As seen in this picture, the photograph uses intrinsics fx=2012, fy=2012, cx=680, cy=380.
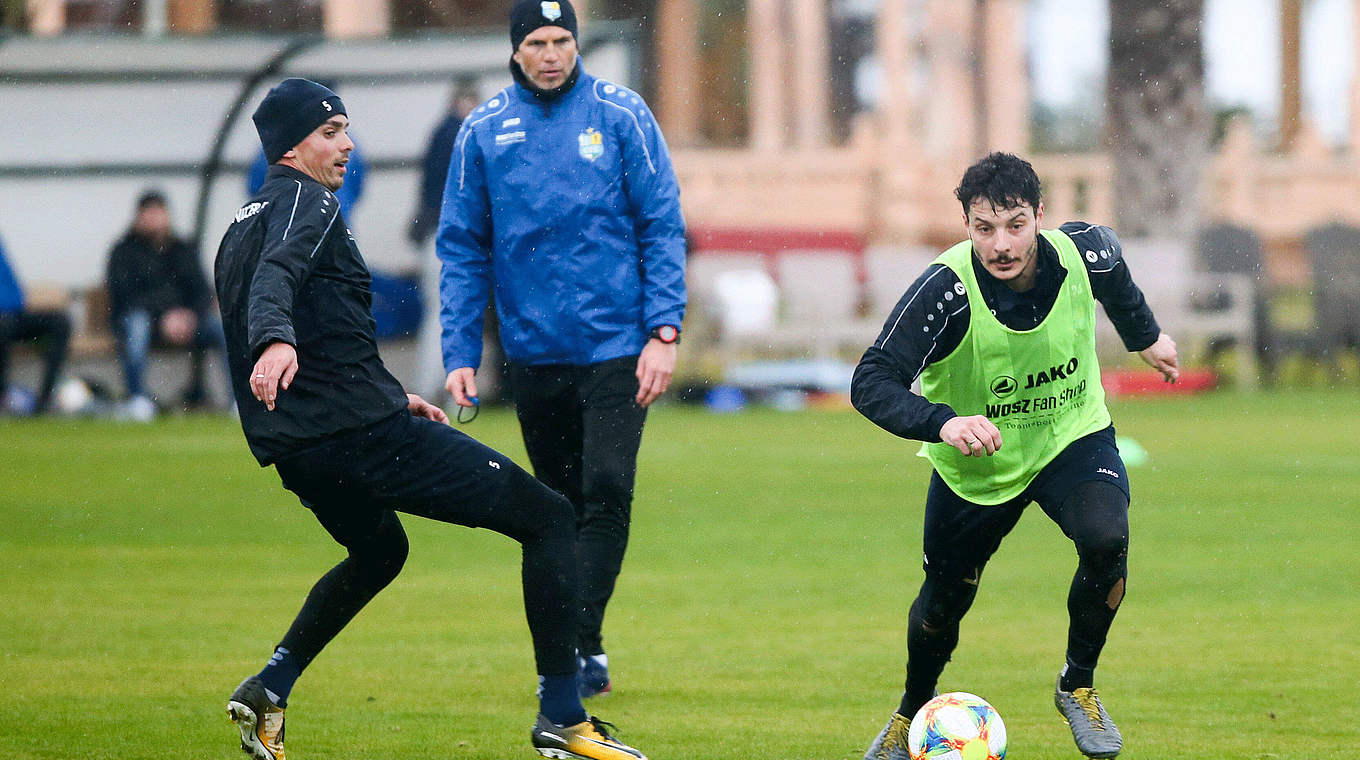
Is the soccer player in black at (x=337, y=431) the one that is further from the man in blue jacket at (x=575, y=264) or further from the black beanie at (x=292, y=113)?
the man in blue jacket at (x=575, y=264)

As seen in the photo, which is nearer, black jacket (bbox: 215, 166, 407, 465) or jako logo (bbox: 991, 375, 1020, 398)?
black jacket (bbox: 215, 166, 407, 465)

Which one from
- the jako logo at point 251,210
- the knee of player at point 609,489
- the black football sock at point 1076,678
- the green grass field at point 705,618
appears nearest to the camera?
the jako logo at point 251,210

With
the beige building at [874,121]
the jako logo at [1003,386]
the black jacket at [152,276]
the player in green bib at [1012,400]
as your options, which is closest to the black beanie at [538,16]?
the player in green bib at [1012,400]

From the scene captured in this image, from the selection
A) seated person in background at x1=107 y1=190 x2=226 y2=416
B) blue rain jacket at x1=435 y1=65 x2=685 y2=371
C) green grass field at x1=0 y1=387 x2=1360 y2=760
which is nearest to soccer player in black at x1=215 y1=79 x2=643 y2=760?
green grass field at x1=0 y1=387 x2=1360 y2=760

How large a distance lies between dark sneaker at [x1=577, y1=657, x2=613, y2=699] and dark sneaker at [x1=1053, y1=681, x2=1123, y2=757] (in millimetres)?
1751

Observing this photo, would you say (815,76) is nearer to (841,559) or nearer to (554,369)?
(841,559)

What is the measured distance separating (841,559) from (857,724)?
381 cm

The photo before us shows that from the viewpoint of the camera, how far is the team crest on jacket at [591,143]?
701 centimetres

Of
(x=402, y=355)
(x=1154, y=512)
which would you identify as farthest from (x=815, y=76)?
(x=1154, y=512)

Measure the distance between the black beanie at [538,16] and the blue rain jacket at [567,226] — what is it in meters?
0.21

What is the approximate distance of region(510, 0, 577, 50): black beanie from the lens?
22.8 feet

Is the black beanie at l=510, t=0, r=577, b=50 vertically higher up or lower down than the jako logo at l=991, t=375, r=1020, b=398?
higher up

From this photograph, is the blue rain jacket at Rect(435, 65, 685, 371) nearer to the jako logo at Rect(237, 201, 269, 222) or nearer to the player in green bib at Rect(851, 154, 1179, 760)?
the player in green bib at Rect(851, 154, 1179, 760)

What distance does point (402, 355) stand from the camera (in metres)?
19.4
